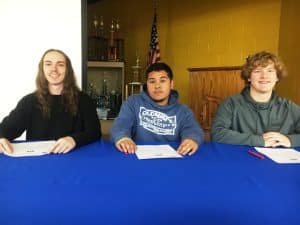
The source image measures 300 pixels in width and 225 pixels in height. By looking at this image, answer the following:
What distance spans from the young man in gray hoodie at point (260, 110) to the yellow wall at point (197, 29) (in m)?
2.41

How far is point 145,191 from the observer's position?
33.9 inches

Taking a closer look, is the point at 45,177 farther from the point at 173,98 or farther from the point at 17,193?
the point at 173,98

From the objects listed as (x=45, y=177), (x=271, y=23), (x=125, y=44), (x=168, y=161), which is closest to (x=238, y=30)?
(x=271, y=23)

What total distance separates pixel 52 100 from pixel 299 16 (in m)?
2.91

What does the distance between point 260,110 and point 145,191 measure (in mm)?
1055

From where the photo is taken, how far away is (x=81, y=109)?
172 cm

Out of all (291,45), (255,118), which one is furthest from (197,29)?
(255,118)

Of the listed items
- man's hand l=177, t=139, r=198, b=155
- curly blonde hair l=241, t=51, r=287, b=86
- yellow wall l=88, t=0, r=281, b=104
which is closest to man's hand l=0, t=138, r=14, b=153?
man's hand l=177, t=139, r=198, b=155

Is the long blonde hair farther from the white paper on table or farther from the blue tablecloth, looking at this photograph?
the white paper on table

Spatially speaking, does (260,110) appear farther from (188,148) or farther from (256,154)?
(188,148)

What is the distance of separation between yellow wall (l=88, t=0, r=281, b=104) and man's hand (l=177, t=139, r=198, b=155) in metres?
2.98

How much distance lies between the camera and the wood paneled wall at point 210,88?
136 inches

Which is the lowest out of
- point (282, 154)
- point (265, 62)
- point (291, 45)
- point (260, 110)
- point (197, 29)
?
point (282, 154)

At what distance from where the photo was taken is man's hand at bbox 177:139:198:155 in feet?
4.25
